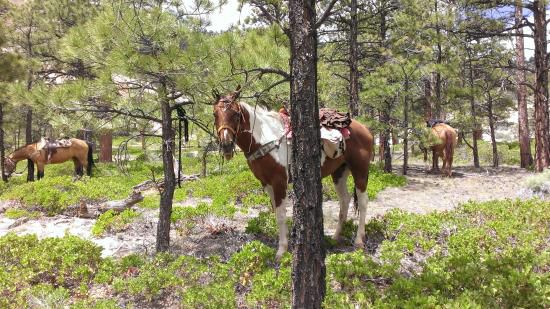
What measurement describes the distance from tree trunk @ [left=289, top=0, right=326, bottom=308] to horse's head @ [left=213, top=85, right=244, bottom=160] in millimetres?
2083

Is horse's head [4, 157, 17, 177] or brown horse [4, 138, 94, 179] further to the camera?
horse's head [4, 157, 17, 177]

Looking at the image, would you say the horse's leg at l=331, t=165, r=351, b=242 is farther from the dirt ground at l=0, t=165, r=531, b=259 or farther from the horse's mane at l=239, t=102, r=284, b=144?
the horse's mane at l=239, t=102, r=284, b=144

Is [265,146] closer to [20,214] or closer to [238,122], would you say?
[238,122]

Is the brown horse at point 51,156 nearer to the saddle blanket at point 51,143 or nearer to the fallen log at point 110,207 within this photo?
the saddle blanket at point 51,143

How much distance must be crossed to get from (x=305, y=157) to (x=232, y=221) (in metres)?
5.83

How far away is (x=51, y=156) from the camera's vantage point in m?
17.5

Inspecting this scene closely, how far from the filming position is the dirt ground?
7852mm

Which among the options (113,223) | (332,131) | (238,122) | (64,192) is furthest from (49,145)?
(332,131)

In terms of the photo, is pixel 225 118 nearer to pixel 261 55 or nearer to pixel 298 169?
pixel 261 55

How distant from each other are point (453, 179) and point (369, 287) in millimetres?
12150

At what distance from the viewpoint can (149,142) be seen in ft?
25.8

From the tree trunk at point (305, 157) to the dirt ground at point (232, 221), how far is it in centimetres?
342

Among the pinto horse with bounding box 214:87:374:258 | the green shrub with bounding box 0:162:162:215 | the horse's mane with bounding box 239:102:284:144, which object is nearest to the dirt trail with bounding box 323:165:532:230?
the pinto horse with bounding box 214:87:374:258

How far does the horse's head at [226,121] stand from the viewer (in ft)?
19.2
